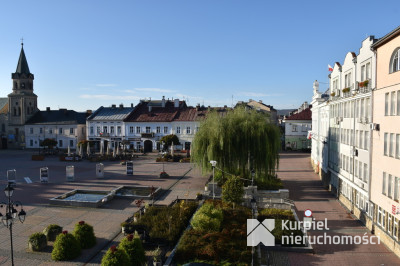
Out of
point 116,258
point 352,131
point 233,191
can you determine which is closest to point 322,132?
point 352,131

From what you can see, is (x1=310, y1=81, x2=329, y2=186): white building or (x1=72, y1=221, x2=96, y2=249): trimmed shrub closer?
(x1=72, y1=221, x2=96, y2=249): trimmed shrub

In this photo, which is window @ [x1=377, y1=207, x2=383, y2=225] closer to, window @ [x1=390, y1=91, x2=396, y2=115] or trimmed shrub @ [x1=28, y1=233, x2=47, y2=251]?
window @ [x1=390, y1=91, x2=396, y2=115]

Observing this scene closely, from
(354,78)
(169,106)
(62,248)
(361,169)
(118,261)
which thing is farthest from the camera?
(169,106)

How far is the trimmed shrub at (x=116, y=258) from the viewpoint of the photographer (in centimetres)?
1166

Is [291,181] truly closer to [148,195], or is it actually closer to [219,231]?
[148,195]

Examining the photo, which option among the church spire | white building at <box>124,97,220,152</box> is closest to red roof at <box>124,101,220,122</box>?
white building at <box>124,97,220,152</box>

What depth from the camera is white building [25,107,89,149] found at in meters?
61.9

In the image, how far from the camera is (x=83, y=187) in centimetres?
2789

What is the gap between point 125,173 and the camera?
3512 centimetres

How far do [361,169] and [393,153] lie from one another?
454 cm

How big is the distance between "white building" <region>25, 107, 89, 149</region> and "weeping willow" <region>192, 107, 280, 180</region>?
43089mm

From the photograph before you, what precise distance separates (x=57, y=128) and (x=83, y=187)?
129 feet

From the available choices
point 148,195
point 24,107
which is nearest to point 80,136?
point 24,107

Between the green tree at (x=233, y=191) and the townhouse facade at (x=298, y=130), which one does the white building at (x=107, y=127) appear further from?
the green tree at (x=233, y=191)
